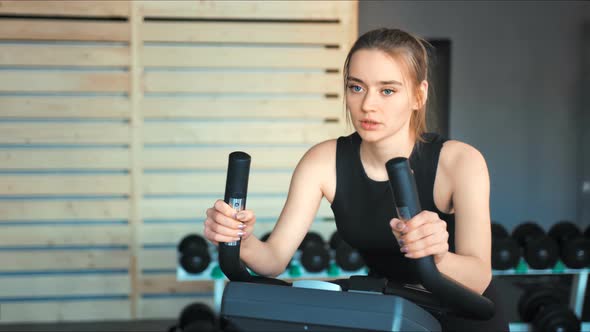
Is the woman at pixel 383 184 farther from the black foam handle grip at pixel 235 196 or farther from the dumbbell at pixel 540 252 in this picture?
the dumbbell at pixel 540 252

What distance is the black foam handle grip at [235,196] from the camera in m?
1.08

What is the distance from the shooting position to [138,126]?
161 inches

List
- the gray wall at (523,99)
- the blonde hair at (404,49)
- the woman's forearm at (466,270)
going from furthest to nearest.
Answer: the gray wall at (523,99)
the blonde hair at (404,49)
the woman's forearm at (466,270)

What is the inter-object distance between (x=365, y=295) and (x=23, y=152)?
356 cm

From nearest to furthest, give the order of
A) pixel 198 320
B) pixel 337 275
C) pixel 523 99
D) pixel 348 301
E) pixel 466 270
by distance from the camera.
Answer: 1. pixel 198 320
2. pixel 348 301
3. pixel 466 270
4. pixel 337 275
5. pixel 523 99

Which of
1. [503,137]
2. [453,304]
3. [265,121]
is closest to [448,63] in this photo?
[503,137]

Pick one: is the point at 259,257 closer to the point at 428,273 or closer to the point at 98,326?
the point at 428,273

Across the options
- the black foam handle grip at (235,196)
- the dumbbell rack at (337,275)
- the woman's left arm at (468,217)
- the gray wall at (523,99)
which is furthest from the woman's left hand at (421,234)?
the gray wall at (523,99)

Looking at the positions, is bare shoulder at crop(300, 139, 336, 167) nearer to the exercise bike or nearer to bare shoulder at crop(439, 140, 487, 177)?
bare shoulder at crop(439, 140, 487, 177)

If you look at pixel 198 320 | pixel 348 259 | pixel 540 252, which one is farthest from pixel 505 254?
pixel 198 320

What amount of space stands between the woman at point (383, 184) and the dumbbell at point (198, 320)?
13.7 inches

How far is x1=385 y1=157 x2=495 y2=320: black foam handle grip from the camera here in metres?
0.94

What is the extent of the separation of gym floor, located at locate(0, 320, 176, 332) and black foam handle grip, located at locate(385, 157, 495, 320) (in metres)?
3.03

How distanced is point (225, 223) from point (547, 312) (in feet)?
9.32
